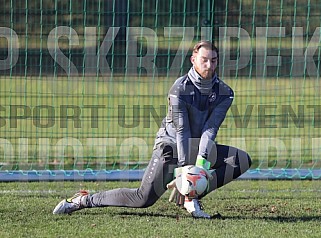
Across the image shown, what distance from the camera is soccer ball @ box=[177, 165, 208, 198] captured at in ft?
22.2

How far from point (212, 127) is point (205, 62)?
0.57 meters

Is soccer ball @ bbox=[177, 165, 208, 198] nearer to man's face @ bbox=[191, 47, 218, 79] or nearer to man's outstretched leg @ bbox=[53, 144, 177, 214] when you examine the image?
man's outstretched leg @ bbox=[53, 144, 177, 214]

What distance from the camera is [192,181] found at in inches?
266

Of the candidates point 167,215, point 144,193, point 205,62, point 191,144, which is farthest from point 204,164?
point 205,62

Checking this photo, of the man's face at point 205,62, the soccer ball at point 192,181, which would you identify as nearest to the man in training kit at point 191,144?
the man's face at point 205,62

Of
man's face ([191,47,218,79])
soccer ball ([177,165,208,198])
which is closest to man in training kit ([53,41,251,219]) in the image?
man's face ([191,47,218,79])

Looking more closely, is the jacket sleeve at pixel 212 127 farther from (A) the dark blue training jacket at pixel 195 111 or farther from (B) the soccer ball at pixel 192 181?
(B) the soccer ball at pixel 192 181

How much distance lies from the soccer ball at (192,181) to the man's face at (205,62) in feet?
2.56

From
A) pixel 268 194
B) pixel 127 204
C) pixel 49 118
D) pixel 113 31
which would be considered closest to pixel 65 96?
pixel 49 118

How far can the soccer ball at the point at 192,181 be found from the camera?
22.2 ft

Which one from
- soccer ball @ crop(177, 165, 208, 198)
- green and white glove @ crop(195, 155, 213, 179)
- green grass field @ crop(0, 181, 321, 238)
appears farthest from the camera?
green and white glove @ crop(195, 155, 213, 179)

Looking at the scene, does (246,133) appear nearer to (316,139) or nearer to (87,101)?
(316,139)

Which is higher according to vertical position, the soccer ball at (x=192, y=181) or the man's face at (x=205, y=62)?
the man's face at (x=205, y=62)

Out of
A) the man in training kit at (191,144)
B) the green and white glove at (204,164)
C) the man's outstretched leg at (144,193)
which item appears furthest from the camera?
the man's outstretched leg at (144,193)
